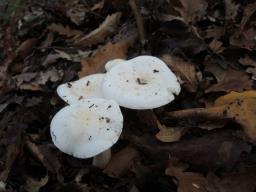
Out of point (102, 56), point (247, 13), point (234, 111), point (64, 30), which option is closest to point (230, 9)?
point (247, 13)

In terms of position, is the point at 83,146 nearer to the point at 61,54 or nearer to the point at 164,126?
the point at 164,126

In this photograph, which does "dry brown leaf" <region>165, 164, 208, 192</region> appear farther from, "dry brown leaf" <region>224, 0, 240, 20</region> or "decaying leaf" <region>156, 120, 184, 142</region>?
"dry brown leaf" <region>224, 0, 240, 20</region>

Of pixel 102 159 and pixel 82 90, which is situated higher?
pixel 82 90

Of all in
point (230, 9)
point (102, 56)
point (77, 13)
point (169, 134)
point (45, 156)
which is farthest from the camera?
point (77, 13)

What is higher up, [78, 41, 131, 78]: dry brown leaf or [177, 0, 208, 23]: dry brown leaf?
[177, 0, 208, 23]: dry brown leaf

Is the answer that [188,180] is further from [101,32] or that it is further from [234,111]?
[101,32]

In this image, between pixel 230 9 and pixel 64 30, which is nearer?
pixel 230 9

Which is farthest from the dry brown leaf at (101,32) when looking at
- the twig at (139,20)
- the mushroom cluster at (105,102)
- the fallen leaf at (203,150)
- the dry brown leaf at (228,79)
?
the fallen leaf at (203,150)

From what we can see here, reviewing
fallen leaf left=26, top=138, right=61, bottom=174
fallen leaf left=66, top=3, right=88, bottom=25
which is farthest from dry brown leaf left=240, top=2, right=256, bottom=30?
fallen leaf left=26, top=138, right=61, bottom=174
